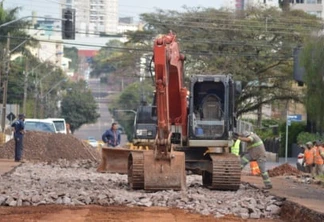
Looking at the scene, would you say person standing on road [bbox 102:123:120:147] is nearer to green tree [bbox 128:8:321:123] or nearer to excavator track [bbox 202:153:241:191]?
excavator track [bbox 202:153:241:191]

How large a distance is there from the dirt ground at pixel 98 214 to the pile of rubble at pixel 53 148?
885 inches

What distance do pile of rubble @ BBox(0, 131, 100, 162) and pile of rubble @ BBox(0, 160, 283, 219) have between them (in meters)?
15.5

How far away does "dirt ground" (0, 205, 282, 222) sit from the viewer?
1727cm

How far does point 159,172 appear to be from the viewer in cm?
2275

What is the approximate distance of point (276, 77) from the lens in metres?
73.6

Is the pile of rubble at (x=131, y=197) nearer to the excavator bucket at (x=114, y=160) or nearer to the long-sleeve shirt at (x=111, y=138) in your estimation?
the excavator bucket at (x=114, y=160)

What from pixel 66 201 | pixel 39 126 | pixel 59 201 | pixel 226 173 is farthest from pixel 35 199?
pixel 39 126

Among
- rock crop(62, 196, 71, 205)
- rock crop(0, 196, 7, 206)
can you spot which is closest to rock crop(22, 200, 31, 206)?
rock crop(0, 196, 7, 206)

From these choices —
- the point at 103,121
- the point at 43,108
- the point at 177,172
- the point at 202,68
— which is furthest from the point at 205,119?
the point at 103,121

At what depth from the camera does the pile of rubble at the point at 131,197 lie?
1959 cm

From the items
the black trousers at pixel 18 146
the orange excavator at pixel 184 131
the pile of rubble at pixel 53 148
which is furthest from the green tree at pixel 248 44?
the orange excavator at pixel 184 131

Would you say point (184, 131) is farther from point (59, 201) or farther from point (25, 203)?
point (25, 203)

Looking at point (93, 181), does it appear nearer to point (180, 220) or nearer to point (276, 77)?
point (180, 220)

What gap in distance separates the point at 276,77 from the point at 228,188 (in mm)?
50149
